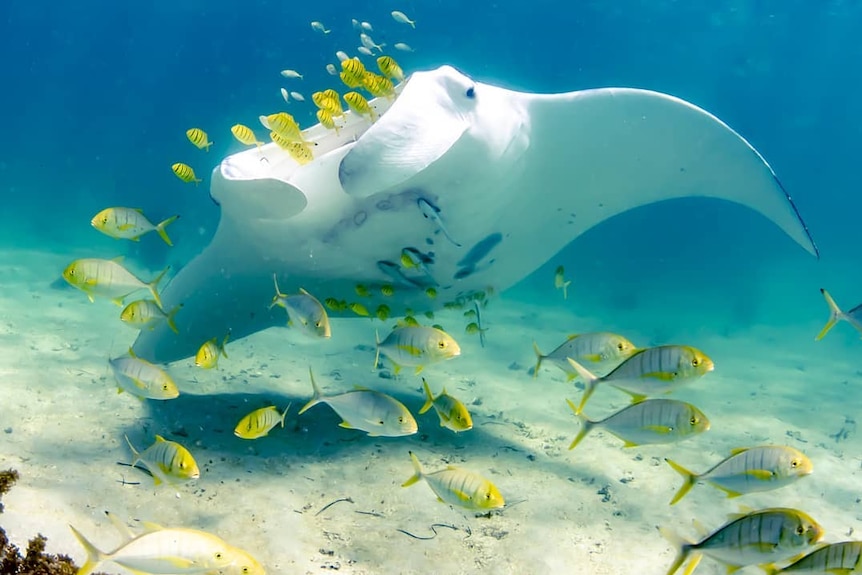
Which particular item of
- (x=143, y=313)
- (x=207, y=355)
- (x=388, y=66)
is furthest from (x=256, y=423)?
(x=388, y=66)

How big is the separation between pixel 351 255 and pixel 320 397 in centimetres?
121

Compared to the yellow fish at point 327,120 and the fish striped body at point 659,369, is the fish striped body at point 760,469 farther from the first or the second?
the yellow fish at point 327,120

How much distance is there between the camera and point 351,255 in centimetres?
399

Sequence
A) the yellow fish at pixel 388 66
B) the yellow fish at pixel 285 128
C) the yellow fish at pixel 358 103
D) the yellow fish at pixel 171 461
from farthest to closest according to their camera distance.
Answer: the yellow fish at pixel 388 66 → the yellow fish at pixel 358 103 → the yellow fish at pixel 285 128 → the yellow fish at pixel 171 461

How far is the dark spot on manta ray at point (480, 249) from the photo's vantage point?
4.31 metres

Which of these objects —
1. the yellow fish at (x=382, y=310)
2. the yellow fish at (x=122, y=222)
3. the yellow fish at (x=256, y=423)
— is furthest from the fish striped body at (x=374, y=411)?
the yellow fish at (x=122, y=222)

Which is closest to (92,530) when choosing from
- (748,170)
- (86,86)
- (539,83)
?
(748,170)

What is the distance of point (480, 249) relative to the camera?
4.38 meters

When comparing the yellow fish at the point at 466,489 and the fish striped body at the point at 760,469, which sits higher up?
the fish striped body at the point at 760,469

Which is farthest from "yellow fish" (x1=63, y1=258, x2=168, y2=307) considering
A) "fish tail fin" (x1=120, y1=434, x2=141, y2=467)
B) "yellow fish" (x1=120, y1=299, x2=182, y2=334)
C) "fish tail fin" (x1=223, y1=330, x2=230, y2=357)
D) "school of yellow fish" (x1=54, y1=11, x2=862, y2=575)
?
"fish tail fin" (x1=120, y1=434, x2=141, y2=467)

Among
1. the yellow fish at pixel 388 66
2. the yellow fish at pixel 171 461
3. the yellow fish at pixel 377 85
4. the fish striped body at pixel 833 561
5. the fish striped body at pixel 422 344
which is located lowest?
the fish striped body at pixel 833 561

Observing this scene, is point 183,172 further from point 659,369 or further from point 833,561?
point 833,561

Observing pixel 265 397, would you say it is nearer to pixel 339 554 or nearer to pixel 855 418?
pixel 339 554

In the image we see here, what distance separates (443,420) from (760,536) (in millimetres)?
1890
